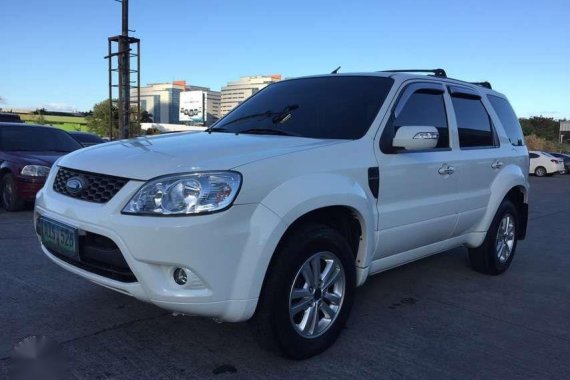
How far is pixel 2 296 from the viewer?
4.06 metres

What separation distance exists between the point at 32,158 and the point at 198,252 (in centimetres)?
647

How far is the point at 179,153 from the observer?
117 inches

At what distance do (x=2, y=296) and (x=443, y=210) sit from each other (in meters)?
3.54

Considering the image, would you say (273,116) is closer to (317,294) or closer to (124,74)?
(317,294)

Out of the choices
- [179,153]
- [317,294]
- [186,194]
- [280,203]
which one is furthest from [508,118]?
[186,194]

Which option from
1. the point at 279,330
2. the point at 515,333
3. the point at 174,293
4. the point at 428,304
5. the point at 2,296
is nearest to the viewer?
the point at 174,293

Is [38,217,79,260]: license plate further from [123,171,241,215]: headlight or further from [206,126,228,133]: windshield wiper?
[206,126,228,133]: windshield wiper

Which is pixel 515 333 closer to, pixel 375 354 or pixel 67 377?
pixel 375 354

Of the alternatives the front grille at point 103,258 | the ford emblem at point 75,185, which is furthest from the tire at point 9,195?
the front grille at point 103,258

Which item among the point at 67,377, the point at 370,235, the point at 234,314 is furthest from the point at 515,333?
the point at 67,377

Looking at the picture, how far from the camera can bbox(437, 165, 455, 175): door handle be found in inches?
164

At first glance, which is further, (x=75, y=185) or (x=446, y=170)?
(x=446, y=170)

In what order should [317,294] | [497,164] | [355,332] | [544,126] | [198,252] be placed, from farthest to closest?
[544,126] < [497,164] < [355,332] < [317,294] < [198,252]

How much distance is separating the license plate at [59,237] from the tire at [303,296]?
1.12m
